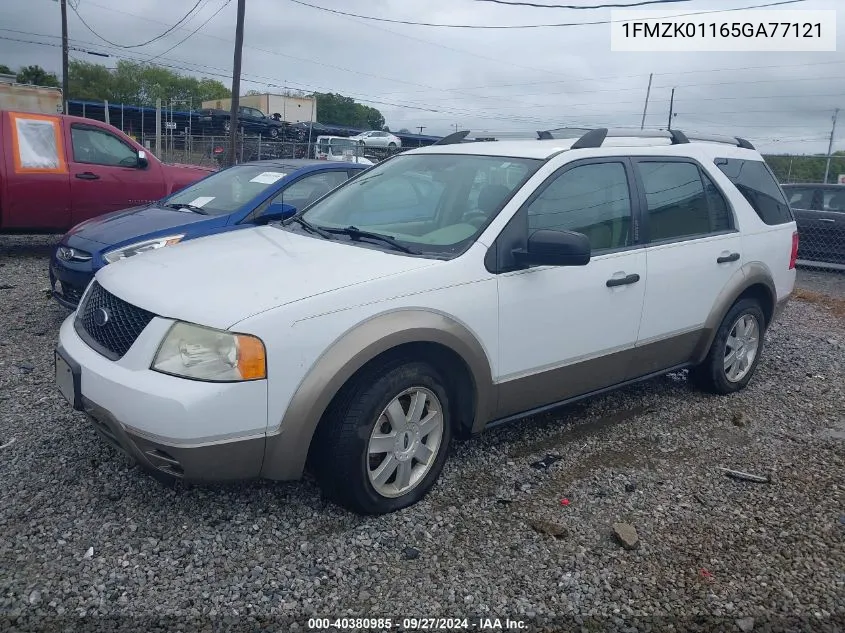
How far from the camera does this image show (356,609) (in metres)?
2.75

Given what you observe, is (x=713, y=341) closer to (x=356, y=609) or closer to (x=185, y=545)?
(x=356, y=609)

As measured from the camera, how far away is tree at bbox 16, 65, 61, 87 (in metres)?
69.6

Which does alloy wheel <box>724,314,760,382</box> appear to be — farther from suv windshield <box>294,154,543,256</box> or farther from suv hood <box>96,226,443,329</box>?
suv hood <box>96,226,443,329</box>

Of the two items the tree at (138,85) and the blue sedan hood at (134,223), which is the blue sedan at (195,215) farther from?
the tree at (138,85)

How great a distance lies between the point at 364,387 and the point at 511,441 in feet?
4.77

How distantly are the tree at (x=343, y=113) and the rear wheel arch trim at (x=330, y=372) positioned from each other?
84659 millimetres

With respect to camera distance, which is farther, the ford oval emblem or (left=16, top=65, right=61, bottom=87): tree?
(left=16, top=65, right=61, bottom=87): tree

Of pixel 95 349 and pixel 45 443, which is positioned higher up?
pixel 95 349

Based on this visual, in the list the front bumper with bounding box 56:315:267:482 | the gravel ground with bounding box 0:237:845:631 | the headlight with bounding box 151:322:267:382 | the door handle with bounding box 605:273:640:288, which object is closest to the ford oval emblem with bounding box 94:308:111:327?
the front bumper with bounding box 56:315:267:482

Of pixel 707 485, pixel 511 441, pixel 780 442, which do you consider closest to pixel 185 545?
pixel 511 441

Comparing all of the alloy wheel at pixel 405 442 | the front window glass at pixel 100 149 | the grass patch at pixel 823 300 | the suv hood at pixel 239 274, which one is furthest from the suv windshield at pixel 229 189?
the grass patch at pixel 823 300

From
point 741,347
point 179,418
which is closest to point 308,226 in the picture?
point 179,418

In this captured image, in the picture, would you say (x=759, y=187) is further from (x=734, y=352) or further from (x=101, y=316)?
(x=101, y=316)

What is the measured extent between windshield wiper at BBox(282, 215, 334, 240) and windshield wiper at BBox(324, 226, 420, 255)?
5 centimetres
